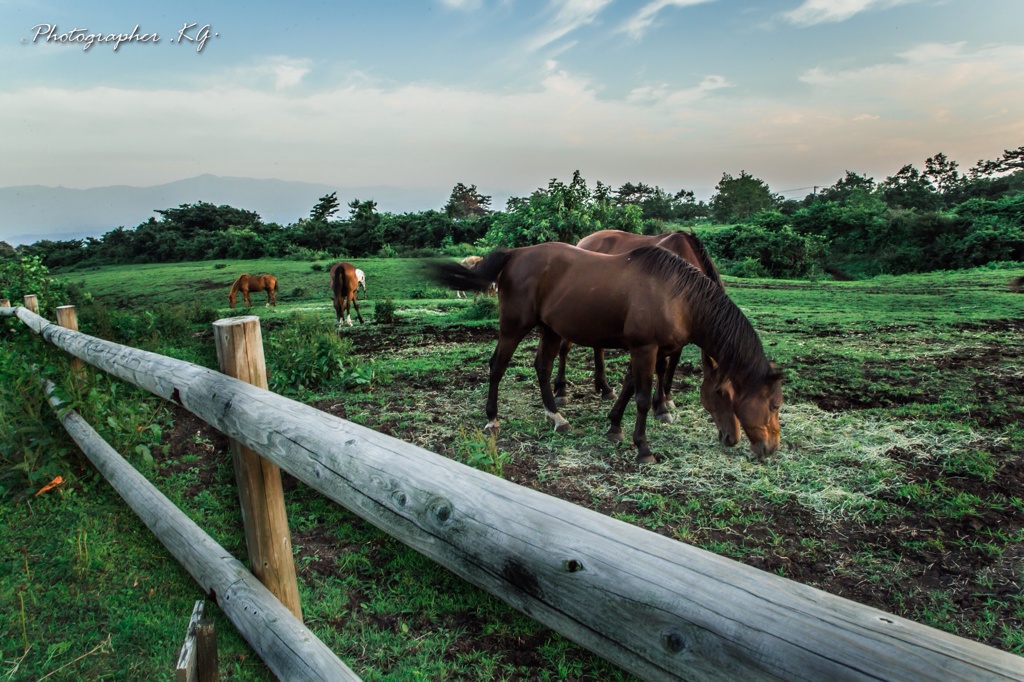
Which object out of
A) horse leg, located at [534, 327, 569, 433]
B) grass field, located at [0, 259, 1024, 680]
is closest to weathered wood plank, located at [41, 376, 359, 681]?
grass field, located at [0, 259, 1024, 680]

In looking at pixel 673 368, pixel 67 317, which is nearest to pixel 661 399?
pixel 673 368

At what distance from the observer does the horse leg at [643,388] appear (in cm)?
423

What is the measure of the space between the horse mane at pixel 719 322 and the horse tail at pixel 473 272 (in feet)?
4.04

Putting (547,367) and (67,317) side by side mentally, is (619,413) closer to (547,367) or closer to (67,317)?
(547,367)

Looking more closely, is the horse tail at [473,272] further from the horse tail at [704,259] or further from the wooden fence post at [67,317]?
the wooden fence post at [67,317]

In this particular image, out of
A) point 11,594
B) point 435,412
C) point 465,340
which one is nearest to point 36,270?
point 465,340

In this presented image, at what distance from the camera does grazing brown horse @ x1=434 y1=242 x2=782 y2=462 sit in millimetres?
3965

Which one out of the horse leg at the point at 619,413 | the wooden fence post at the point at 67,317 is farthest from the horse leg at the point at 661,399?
the wooden fence post at the point at 67,317

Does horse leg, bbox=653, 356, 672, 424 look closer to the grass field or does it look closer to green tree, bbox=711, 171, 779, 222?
the grass field

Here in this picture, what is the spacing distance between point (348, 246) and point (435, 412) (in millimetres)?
18447

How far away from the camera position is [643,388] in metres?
4.29

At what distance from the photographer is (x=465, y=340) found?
30.1 ft

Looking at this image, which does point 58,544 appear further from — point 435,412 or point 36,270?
point 36,270

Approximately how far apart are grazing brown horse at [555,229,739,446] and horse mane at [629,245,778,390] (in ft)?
0.72
